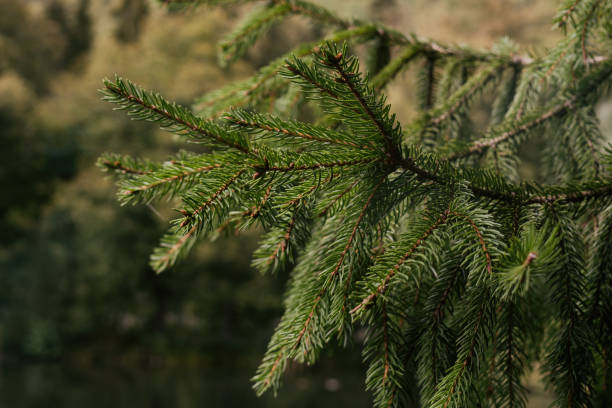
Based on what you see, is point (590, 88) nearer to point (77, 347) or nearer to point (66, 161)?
point (77, 347)

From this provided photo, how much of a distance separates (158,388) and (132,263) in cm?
405

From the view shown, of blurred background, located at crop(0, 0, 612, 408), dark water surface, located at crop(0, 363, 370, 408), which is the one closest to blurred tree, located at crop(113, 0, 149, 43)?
blurred background, located at crop(0, 0, 612, 408)

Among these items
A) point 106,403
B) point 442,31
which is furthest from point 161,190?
point 442,31

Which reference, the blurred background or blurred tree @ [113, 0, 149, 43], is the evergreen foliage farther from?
blurred tree @ [113, 0, 149, 43]

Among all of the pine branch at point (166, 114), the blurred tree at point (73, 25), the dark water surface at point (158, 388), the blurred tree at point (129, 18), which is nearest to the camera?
the pine branch at point (166, 114)

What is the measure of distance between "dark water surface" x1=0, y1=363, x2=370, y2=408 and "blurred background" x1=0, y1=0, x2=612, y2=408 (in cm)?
6

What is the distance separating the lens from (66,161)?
719 inches

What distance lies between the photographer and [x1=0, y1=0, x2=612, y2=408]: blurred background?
12297 millimetres

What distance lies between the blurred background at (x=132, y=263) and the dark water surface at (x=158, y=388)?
64 millimetres

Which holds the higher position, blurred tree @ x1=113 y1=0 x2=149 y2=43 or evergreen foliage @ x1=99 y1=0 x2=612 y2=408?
blurred tree @ x1=113 y1=0 x2=149 y2=43

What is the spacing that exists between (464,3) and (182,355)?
14.4m

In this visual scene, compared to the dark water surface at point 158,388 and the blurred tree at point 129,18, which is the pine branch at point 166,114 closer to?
the dark water surface at point 158,388

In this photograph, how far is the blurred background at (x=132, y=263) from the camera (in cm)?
1230

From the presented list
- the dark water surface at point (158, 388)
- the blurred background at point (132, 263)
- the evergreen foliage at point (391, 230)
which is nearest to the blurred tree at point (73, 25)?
the blurred background at point (132, 263)
